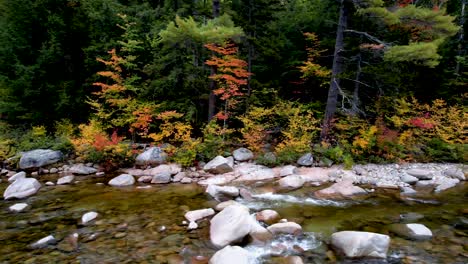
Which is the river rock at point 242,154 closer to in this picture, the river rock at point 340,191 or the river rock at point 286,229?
the river rock at point 340,191

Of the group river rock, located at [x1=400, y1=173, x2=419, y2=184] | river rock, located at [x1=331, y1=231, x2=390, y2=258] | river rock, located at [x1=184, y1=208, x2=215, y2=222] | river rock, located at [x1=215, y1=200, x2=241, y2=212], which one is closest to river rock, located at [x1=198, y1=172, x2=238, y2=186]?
river rock, located at [x1=215, y1=200, x2=241, y2=212]

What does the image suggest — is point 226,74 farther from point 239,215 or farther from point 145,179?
point 239,215

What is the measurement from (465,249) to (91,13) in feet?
53.8

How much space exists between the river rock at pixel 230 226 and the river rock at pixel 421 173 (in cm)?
712

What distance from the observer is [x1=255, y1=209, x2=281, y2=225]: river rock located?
642 cm

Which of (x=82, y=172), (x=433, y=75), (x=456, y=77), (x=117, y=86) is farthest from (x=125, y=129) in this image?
(x=456, y=77)

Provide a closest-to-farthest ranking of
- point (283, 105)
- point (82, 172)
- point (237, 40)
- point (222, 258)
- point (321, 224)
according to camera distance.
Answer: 1. point (222, 258)
2. point (321, 224)
3. point (82, 172)
4. point (237, 40)
5. point (283, 105)

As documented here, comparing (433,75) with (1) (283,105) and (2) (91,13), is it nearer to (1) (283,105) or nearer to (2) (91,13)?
(1) (283,105)

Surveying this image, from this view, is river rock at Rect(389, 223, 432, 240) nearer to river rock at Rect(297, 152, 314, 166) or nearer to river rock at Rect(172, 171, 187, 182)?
river rock at Rect(297, 152, 314, 166)

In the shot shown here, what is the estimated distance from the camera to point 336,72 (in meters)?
11.3

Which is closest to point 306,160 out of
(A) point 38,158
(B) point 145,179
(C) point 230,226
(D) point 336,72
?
(D) point 336,72

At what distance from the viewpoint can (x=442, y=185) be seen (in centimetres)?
861

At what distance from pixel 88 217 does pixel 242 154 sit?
247 inches

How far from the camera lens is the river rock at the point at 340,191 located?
7953 mm
